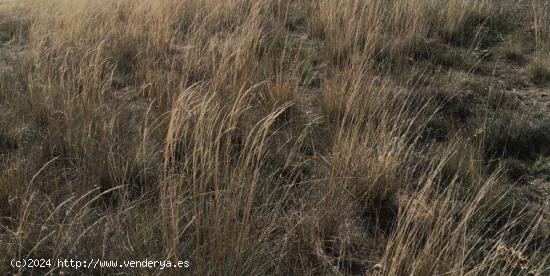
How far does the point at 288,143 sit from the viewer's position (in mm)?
3123

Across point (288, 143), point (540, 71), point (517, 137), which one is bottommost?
point (288, 143)

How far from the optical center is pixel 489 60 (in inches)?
167

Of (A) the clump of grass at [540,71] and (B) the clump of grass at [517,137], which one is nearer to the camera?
(B) the clump of grass at [517,137]

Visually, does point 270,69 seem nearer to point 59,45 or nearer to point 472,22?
point 59,45

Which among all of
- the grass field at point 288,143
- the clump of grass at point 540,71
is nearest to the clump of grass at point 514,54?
the grass field at point 288,143

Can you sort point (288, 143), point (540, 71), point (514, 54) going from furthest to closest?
point (514, 54)
point (540, 71)
point (288, 143)

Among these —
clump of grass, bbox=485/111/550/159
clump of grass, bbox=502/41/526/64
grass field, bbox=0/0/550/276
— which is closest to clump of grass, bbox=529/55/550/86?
grass field, bbox=0/0/550/276

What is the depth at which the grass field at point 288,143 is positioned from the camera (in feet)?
6.89

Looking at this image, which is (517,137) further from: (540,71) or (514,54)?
(514,54)

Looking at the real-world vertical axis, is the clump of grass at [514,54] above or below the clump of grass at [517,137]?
above

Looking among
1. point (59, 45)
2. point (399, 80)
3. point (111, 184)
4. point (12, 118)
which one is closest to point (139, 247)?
point (111, 184)

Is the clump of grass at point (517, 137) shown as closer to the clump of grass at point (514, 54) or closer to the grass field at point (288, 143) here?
the grass field at point (288, 143)

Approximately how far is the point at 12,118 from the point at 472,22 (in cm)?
415

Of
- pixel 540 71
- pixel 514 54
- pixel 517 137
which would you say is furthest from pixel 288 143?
pixel 514 54
